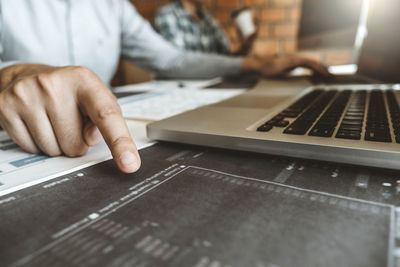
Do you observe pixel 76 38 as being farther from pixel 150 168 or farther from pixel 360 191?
pixel 360 191

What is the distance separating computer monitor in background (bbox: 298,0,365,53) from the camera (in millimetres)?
1060

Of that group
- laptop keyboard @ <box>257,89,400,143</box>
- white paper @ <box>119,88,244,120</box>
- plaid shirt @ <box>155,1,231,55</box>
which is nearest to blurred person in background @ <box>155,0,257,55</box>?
plaid shirt @ <box>155,1,231,55</box>

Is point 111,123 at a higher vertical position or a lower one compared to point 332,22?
lower

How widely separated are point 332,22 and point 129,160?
1.22 m

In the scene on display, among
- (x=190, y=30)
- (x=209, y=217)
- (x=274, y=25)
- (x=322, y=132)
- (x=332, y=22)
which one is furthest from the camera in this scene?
A: (x=274, y=25)

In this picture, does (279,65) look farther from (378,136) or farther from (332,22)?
(378,136)

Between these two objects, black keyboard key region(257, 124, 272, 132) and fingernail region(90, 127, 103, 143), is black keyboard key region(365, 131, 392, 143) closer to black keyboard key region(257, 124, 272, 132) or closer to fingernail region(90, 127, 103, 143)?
black keyboard key region(257, 124, 272, 132)

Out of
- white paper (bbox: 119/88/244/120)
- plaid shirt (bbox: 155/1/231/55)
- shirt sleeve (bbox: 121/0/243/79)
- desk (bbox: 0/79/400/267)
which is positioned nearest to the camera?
desk (bbox: 0/79/400/267)

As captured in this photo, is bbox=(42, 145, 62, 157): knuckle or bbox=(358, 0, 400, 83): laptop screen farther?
bbox=(358, 0, 400, 83): laptop screen

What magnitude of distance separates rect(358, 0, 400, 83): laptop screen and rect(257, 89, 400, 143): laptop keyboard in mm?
318

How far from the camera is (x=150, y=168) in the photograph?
0.31 m

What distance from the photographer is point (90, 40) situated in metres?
1.07

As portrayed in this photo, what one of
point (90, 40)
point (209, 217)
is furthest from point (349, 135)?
point (90, 40)

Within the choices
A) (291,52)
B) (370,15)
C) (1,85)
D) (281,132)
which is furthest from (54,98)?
(291,52)
